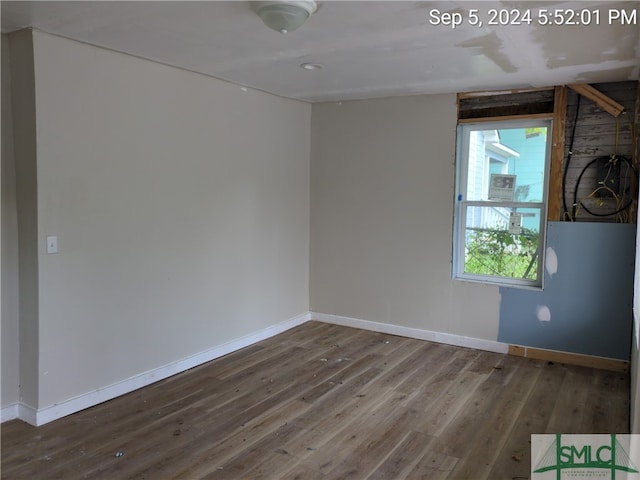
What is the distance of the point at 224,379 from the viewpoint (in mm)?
3840

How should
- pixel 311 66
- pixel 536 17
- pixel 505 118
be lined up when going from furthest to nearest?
pixel 505 118 → pixel 311 66 → pixel 536 17

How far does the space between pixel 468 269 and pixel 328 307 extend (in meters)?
1.62

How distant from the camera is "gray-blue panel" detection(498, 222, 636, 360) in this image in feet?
13.0

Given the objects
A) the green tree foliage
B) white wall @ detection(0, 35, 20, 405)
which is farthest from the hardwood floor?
the green tree foliage

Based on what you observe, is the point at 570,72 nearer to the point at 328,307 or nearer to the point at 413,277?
the point at 413,277

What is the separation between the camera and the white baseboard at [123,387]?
3078mm

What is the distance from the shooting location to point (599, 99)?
3.97 meters

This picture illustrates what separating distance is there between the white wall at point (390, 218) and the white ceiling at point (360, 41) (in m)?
0.78

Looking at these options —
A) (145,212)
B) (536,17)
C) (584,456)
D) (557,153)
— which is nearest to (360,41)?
(536,17)

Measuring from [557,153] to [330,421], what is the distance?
9.65 ft

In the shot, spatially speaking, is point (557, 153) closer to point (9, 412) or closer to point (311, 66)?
point (311, 66)

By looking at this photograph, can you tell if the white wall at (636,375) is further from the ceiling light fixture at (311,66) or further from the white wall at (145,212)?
the white wall at (145,212)

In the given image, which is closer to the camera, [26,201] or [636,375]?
[636,375]

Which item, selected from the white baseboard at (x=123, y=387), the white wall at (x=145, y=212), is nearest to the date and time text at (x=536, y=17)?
the white wall at (x=145, y=212)
